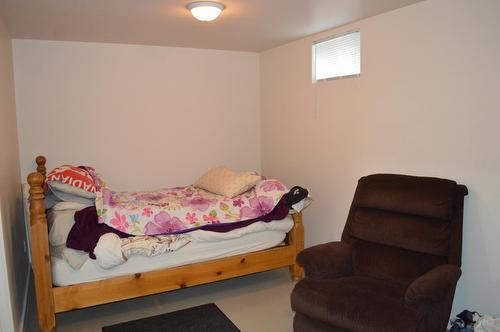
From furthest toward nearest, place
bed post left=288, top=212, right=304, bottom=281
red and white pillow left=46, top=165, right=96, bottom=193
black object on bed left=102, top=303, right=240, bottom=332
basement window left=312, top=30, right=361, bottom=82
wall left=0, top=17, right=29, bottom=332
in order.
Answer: bed post left=288, top=212, right=304, bottom=281 < basement window left=312, top=30, right=361, bottom=82 < red and white pillow left=46, top=165, right=96, bottom=193 < black object on bed left=102, top=303, right=240, bottom=332 < wall left=0, top=17, right=29, bottom=332

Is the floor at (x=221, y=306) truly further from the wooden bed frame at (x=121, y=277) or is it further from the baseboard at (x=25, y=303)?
the wooden bed frame at (x=121, y=277)

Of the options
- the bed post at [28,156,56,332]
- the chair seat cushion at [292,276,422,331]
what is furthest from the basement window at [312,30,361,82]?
the bed post at [28,156,56,332]

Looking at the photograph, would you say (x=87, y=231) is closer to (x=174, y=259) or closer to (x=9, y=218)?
(x=9, y=218)

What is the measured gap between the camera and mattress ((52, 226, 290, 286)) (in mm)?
2736

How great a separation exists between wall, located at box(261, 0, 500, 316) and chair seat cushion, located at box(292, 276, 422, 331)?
0.74m

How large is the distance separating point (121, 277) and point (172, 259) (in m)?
0.39

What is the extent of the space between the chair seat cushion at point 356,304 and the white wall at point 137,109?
8.07ft

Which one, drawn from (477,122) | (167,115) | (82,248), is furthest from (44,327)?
(477,122)

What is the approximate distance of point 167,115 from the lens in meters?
4.39

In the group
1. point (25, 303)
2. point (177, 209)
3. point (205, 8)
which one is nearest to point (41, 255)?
point (25, 303)

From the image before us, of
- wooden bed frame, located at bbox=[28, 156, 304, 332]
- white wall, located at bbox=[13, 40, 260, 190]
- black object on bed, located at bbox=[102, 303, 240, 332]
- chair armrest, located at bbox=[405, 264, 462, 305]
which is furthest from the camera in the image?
white wall, located at bbox=[13, 40, 260, 190]

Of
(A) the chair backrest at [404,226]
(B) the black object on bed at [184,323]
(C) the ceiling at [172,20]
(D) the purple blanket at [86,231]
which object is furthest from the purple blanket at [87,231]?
(A) the chair backrest at [404,226]

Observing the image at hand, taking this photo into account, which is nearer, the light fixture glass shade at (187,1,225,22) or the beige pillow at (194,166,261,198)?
the light fixture glass shade at (187,1,225,22)

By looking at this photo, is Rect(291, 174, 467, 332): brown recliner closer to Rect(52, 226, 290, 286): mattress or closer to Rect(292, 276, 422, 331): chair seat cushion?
Rect(292, 276, 422, 331): chair seat cushion
